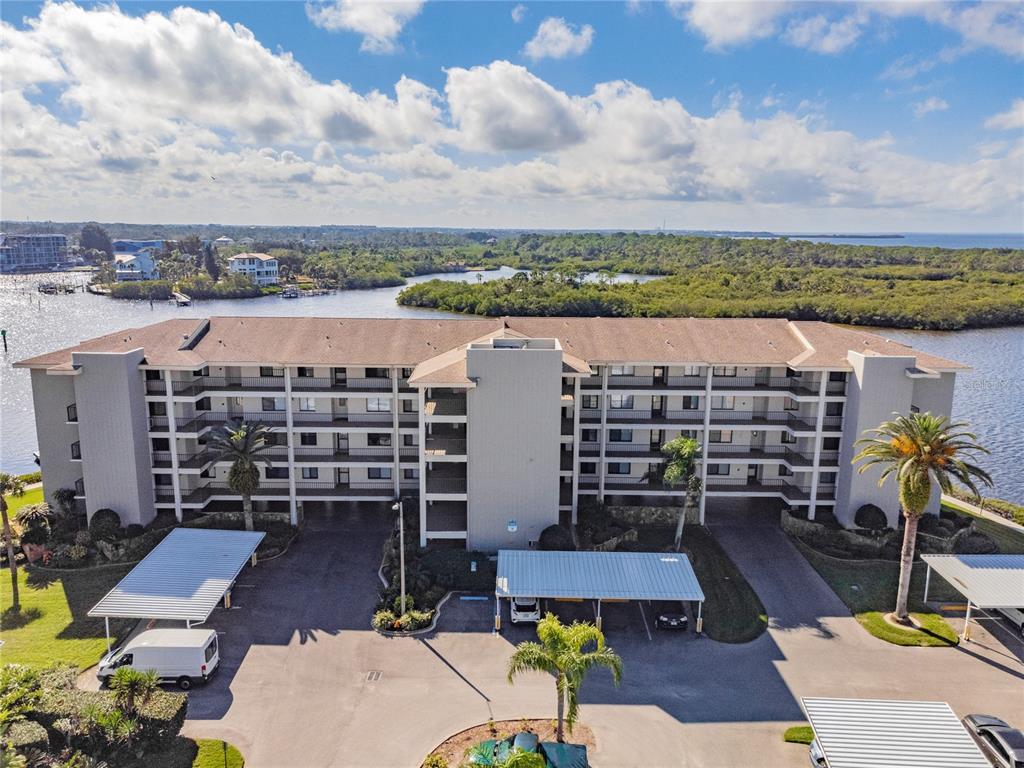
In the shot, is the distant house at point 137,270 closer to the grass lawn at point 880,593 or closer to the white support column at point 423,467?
the white support column at point 423,467

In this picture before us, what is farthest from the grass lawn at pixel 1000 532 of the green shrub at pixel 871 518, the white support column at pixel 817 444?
the white support column at pixel 817 444

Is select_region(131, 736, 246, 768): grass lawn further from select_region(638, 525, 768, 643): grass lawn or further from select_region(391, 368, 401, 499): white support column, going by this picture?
select_region(638, 525, 768, 643): grass lawn

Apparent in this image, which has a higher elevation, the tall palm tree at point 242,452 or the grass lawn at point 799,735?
the tall palm tree at point 242,452

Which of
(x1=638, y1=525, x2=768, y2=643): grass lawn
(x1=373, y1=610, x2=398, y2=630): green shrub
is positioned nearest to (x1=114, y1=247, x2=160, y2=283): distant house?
(x1=373, y1=610, x2=398, y2=630): green shrub

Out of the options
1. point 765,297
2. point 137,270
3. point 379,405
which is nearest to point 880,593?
point 379,405

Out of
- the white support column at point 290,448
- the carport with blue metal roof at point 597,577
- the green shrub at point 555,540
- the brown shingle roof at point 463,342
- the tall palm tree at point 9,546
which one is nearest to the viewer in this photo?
the carport with blue metal roof at point 597,577

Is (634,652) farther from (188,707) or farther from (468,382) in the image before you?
(188,707)
